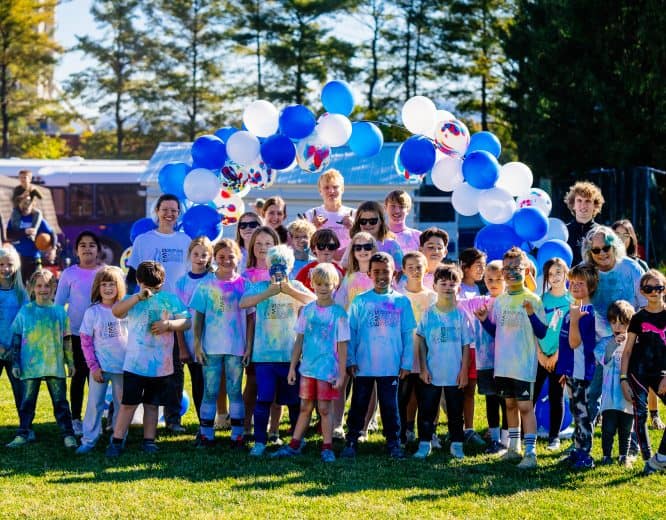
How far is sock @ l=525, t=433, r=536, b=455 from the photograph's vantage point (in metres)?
5.63

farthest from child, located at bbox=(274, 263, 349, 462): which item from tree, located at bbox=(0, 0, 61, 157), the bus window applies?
tree, located at bbox=(0, 0, 61, 157)

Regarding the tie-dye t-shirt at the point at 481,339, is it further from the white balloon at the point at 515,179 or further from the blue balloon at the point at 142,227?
the blue balloon at the point at 142,227

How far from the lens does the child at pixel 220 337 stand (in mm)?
6109

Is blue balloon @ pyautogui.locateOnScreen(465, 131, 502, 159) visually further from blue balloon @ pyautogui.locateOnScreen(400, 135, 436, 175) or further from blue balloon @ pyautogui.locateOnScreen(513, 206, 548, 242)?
blue balloon @ pyautogui.locateOnScreen(513, 206, 548, 242)

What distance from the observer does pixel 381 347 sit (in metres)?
5.79

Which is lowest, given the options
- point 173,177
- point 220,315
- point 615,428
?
point 615,428

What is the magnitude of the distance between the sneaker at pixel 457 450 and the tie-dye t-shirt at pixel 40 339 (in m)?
2.85

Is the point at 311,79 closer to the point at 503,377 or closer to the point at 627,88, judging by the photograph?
the point at 627,88

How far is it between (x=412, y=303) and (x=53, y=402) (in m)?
2.72

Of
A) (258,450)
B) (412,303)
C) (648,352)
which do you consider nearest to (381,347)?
(412,303)

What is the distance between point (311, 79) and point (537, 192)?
82.4 feet

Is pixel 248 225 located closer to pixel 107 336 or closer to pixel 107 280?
pixel 107 280

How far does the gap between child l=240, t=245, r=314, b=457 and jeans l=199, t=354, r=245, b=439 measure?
0.67 ft

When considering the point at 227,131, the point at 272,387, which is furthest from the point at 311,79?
the point at 272,387
